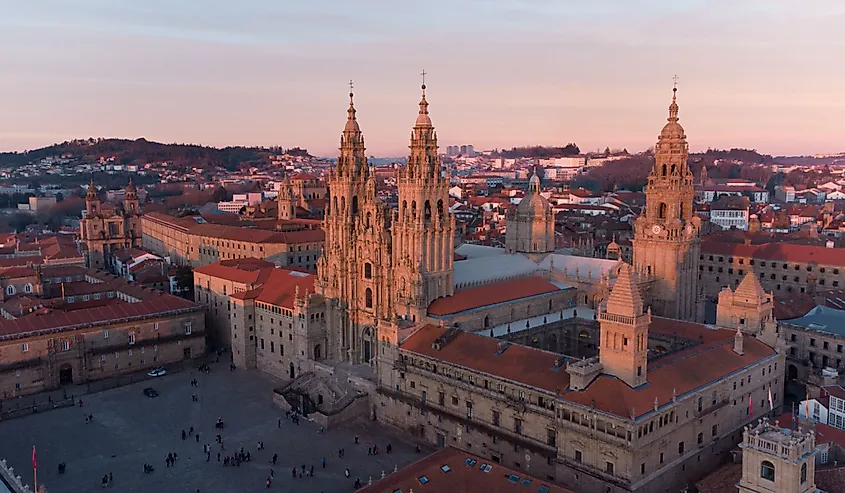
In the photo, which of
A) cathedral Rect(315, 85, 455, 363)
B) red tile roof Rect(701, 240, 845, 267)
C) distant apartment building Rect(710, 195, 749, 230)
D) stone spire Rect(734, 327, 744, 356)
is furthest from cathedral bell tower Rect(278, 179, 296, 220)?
stone spire Rect(734, 327, 744, 356)

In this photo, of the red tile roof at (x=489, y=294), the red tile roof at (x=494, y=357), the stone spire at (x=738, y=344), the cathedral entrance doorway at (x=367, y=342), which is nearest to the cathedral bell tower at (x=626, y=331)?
the red tile roof at (x=494, y=357)

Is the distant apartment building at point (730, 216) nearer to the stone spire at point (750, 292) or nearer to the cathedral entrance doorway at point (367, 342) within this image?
the stone spire at point (750, 292)

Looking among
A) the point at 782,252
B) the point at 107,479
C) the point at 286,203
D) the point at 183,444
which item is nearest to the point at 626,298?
the point at 183,444

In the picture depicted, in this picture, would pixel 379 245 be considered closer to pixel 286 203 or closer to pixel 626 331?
pixel 626 331

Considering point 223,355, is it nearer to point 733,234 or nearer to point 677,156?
point 677,156

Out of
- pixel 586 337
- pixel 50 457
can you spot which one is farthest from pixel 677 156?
pixel 50 457
